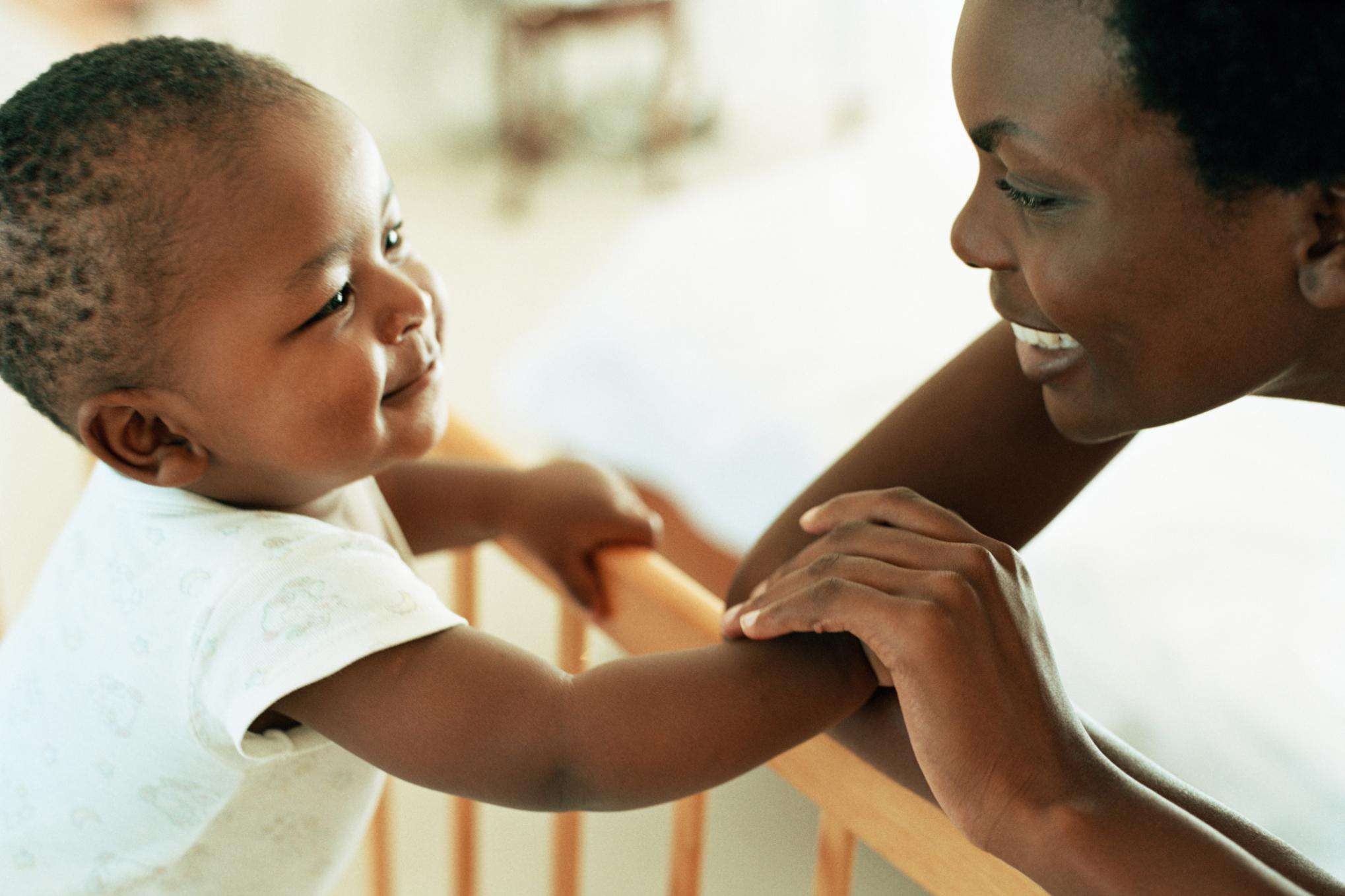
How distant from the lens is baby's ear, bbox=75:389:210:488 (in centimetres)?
76

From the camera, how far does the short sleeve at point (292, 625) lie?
693mm

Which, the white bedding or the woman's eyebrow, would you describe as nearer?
the woman's eyebrow

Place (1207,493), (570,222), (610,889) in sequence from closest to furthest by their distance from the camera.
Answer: (1207,493), (610,889), (570,222)

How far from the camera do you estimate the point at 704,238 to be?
2.00m

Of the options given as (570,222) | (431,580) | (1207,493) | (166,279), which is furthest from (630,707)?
(570,222)

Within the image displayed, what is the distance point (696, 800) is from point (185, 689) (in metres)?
0.39

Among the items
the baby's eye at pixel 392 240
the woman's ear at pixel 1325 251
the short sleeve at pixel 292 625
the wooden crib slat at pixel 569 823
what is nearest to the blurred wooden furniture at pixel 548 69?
the wooden crib slat at pixel 569 823

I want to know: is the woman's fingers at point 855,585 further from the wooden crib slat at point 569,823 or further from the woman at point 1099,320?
the wooden crib slat at point 569,823

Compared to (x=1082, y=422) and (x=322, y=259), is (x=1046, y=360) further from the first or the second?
(x=322, y=259)

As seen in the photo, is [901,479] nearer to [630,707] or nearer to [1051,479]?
[1051,479]

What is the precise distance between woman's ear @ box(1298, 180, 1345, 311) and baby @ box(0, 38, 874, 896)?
314 mm

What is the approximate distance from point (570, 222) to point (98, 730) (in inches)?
142

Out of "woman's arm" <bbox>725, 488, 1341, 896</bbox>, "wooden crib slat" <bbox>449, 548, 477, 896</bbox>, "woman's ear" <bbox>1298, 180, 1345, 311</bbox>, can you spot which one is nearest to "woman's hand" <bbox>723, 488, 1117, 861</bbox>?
"woman's arm" <bbox>725, 488, 1341, 896</bbox>

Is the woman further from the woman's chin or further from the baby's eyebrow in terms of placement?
the baby's eyebrow
